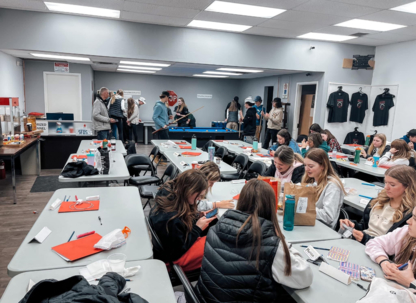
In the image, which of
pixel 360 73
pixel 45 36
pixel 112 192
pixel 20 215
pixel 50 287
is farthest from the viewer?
pixel 360 73

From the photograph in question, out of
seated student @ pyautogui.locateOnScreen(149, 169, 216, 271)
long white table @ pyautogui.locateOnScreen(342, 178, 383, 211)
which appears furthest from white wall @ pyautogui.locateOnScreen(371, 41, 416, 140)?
seated student @ pyautogui.locateOnScreen(149, 169, 216, 271)

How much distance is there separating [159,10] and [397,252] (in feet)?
16.2

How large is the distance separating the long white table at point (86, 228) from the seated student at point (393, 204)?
1.56m

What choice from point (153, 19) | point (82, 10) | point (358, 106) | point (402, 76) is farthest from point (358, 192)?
point (82, 10)

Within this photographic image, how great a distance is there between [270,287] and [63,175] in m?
2.73

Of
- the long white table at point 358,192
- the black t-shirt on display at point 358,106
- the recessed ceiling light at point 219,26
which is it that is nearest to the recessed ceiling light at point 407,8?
the recessed ceiling light at point 219,26

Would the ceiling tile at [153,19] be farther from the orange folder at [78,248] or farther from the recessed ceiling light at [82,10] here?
the orange folder at [78,248]

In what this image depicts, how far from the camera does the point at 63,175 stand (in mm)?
3408

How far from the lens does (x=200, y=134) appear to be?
905 cm

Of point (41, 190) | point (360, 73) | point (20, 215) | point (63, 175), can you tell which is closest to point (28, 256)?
point (63, 175)

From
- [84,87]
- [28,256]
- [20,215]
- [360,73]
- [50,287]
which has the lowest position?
[20,215]

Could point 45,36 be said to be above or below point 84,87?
above

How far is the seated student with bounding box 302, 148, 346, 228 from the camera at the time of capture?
2.59 meters

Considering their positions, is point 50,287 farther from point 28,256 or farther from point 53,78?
point 53,78
